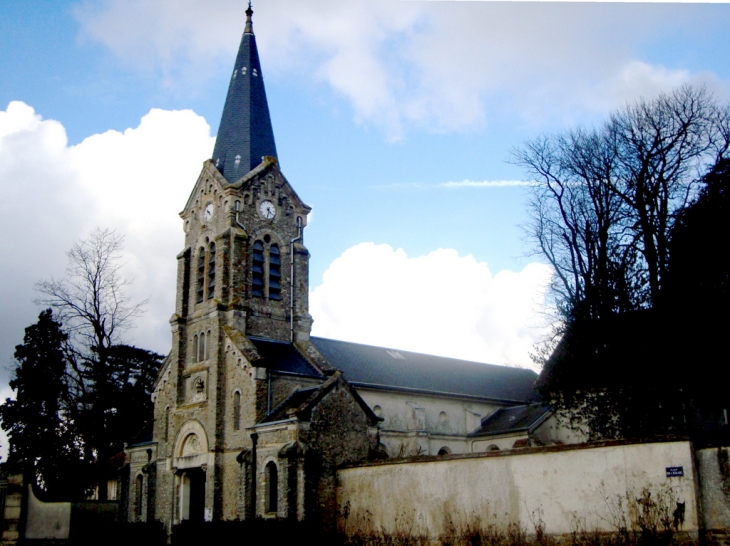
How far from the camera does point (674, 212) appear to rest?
28.2 meters

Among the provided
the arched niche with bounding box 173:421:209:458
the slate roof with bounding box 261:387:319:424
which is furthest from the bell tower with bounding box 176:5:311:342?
the arched niche with bounding box 173:421:209:458

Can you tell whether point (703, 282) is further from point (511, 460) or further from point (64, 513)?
point (64, 513)

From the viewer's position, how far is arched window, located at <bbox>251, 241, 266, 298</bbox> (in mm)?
36031

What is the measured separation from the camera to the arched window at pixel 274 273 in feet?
120

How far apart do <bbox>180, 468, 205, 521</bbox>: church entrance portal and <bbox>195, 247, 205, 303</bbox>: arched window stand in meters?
8.57

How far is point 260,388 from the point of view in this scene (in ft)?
104

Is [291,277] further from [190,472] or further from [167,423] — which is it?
[190,472]

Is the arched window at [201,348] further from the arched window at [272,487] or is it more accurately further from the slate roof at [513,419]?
the slate roof at [513,419]

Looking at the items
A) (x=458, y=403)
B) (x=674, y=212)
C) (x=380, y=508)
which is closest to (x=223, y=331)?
(x=380, y=508)

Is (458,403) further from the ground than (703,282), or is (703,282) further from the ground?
(703,282)

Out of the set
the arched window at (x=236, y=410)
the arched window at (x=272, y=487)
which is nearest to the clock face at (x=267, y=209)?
A: the arched window at (x=236, y=410)

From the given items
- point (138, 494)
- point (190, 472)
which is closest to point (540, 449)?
point (190, 472)

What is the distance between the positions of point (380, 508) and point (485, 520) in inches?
194

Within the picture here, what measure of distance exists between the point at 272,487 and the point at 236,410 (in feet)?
14.7
